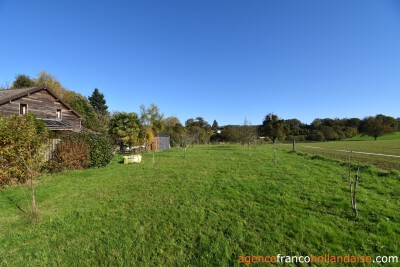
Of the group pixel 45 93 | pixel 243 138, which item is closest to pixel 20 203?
pixel 45 93

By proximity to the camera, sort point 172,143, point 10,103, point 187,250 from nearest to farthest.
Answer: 1. point 187,250
2. point 10,103
3. point 172,143

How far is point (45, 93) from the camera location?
19.8m

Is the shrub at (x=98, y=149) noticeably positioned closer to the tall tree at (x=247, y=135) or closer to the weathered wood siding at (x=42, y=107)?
the weathered wood siding at (x=42, y=107)

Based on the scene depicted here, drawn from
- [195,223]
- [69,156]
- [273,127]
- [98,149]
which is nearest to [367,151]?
[273,127]

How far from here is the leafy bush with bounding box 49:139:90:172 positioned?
34.6ft

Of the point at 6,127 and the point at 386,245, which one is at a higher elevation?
the point at 6,127

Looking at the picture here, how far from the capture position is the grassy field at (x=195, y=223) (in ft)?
12.0

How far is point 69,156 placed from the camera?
1081 centimetres

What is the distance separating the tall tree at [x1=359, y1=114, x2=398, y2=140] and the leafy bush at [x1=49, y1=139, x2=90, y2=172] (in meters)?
92.0

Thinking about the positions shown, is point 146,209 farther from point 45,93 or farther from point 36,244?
point 45,93

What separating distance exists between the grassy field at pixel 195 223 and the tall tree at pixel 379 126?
8462 centimetres

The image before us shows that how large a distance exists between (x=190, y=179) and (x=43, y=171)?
8.04 m

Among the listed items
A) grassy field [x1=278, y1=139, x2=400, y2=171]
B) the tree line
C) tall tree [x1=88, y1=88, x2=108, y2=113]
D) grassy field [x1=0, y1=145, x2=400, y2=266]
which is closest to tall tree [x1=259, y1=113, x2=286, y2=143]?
the tree line

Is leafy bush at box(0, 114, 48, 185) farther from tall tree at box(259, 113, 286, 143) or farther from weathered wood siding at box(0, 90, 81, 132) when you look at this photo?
tall tree at box(259, 113, 286, 143)
